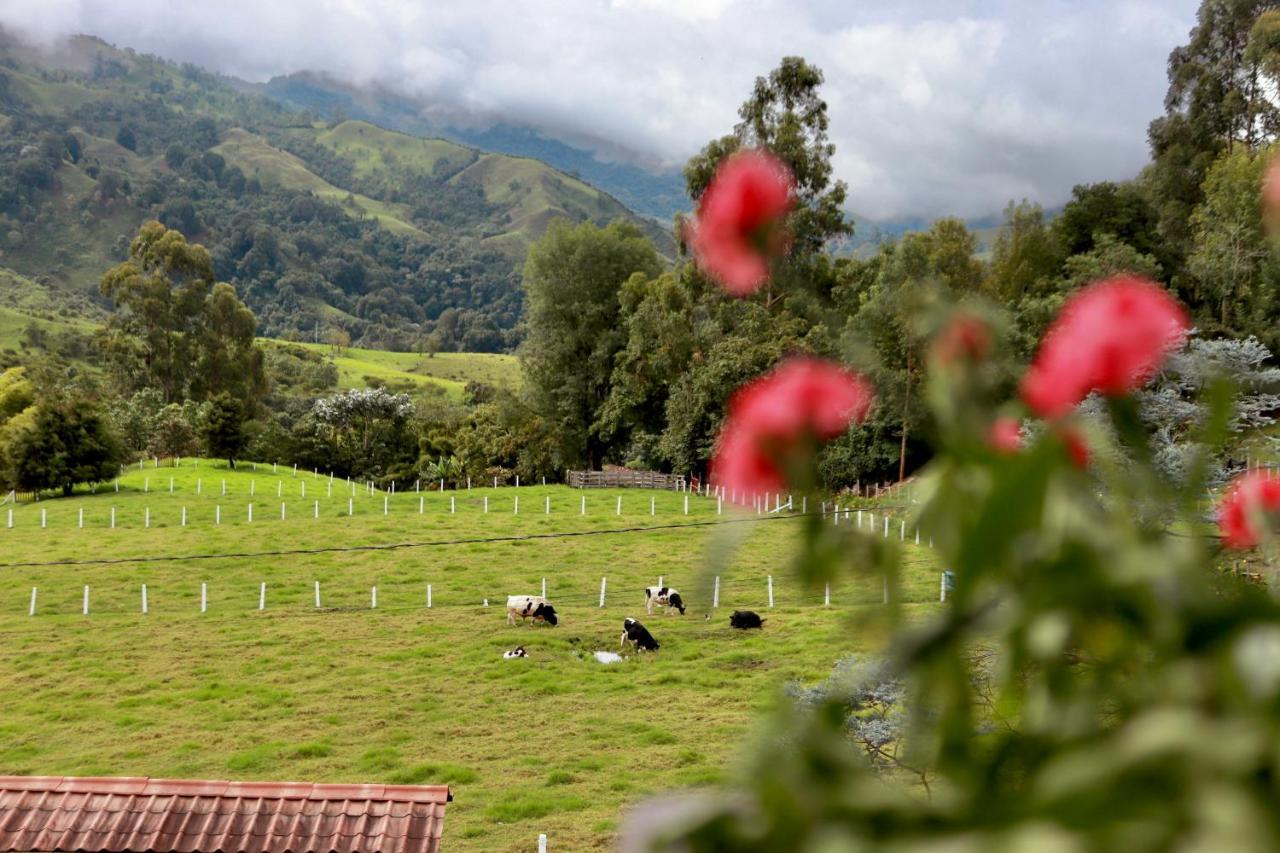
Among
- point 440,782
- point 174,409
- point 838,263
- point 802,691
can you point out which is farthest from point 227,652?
point 174,409

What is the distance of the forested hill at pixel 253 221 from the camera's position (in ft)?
386

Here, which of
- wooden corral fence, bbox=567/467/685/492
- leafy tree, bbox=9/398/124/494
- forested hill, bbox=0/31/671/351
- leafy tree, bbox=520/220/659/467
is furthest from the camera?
forested hill, bbox=0/31/671/351

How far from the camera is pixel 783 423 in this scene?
0.47 meters

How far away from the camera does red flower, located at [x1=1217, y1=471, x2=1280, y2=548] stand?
0.57 metres

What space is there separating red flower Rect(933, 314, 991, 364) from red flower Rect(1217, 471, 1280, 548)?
0.21m

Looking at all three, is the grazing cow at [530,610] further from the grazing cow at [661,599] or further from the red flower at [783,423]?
the red flower at [783,423]

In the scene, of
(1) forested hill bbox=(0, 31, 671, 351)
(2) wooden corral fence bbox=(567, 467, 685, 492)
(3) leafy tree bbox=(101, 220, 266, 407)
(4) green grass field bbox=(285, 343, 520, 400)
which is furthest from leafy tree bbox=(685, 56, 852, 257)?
(1) forested hill bbox=(0, 31, 671, 351)

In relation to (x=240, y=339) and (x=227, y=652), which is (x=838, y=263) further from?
(x=240, y=339)

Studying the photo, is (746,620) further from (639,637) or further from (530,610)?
(530,610)

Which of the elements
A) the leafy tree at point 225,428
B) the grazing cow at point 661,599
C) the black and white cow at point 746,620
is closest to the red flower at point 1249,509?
the black and white cow at point 746,620

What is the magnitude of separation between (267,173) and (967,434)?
185 m

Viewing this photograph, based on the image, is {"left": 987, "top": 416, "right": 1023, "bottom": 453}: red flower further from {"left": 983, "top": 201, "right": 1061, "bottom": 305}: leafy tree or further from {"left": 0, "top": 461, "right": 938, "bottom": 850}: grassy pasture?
{"left": 983, "top": 201, "right": 1061, "bottom": 305}: leafy tree

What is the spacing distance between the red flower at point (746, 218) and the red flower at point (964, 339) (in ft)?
0.35

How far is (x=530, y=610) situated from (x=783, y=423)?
17.2m
